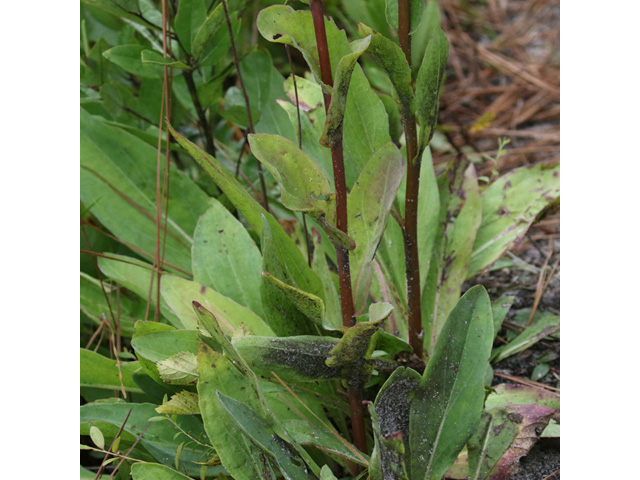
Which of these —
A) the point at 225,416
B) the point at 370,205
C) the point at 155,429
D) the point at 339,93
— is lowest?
the point at 155,429

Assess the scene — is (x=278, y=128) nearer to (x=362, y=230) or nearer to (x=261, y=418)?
(x=362, y=230)

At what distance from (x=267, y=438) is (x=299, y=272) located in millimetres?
251

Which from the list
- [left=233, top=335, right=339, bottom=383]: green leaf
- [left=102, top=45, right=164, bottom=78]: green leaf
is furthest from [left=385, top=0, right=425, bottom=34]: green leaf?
[left=102, top=45, right=164, bottom=78]: green leaf

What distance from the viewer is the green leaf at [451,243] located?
112 cm

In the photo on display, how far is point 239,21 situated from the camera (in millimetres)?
1183

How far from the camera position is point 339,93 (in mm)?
687

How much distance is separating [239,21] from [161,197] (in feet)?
1.19

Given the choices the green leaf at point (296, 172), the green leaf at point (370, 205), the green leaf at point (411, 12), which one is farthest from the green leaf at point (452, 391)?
the green leaf at point (411, 12)

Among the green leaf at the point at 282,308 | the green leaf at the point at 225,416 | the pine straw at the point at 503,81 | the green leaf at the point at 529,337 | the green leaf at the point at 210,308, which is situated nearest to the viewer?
the green leaf at the point at 225,416

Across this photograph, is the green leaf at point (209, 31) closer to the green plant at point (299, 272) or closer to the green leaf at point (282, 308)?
the green plant at point (299, 272)

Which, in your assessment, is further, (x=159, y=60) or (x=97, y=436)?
(x=159, y=60)

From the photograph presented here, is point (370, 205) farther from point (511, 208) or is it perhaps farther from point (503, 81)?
point (503, 81)

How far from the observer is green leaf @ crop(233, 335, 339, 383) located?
793 millimetres

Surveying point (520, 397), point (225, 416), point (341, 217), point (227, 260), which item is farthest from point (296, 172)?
point (520, 397)
